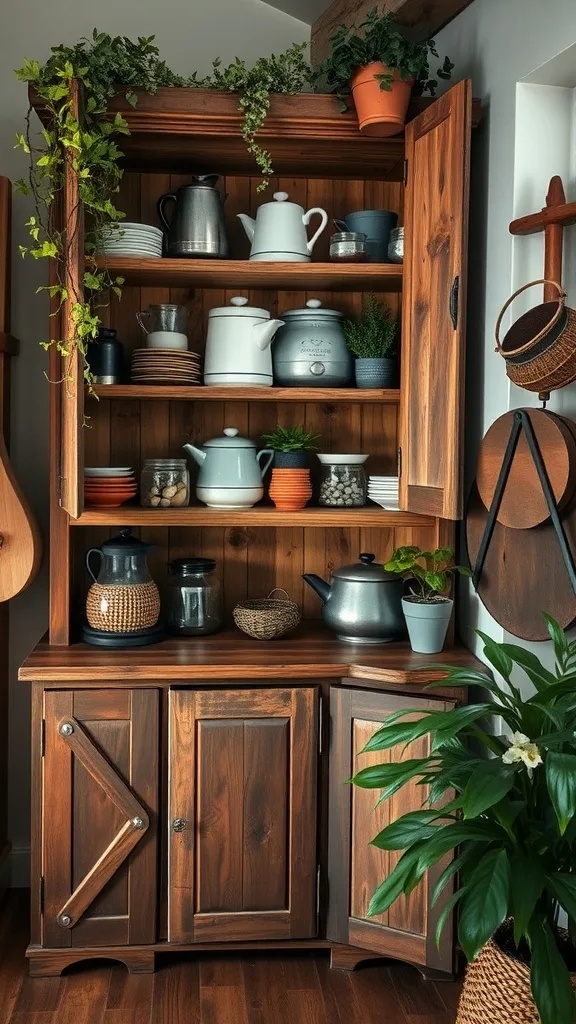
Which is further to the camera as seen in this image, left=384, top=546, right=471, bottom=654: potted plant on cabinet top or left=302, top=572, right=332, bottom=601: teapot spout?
Answer: left=302, top=572, right=332, bottom=601: teapot spout

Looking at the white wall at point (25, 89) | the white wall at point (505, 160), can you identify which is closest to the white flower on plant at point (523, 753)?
the white wall at point (505, 160)

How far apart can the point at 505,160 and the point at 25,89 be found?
4.93ft

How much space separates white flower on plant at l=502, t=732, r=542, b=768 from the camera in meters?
1.81

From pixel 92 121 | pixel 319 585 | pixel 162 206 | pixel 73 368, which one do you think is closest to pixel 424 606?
pixel 319 585

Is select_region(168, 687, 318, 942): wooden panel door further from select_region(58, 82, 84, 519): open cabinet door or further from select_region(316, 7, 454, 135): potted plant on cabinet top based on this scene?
select_region(316, 7, 454, 135): potted plant on cabinet top

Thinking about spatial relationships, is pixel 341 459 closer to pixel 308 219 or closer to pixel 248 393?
pixel 248 393

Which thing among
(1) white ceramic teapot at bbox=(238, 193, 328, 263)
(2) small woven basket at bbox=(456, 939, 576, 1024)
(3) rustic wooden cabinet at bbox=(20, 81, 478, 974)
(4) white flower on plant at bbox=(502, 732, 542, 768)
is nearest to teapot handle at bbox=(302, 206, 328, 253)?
(1) white ceramic teapot at bbox=(238, 193, 328, 263)

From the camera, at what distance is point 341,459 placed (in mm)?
2846

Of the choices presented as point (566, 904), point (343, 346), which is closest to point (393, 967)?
point (566, 904)

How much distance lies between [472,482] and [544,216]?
2.45 ft

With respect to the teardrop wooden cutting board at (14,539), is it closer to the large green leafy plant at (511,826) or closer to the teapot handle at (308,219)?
the teapot handle at (308,219)

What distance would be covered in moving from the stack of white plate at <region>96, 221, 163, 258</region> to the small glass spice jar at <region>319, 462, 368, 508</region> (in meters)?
0.80

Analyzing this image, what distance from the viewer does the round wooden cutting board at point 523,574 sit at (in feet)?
7.27

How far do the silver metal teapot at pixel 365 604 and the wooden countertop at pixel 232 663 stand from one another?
2.2 inches
